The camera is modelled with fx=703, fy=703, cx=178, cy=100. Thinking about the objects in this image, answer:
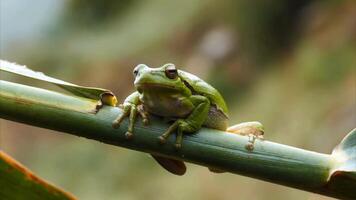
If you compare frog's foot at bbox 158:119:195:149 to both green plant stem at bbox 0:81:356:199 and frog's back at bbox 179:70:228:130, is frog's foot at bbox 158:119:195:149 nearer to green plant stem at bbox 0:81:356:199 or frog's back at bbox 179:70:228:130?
green plant stem at bbox 0:81:356:199

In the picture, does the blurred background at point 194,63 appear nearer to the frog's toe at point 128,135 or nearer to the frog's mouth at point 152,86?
the frog's mouth at point 152,86

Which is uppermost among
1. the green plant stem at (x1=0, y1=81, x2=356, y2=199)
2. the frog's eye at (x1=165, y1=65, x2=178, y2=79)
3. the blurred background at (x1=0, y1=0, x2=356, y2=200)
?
the blurred background at (x1=0, y1=0, x2=356, y2=200)

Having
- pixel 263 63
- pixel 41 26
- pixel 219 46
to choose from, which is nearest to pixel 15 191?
pixel 263 63

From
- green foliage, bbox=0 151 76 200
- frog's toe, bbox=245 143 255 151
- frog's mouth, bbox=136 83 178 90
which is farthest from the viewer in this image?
frog's mouth, bbox=136 83 178 90

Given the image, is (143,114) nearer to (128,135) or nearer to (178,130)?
(178,130)

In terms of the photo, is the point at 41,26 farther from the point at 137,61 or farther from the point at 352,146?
the point at 352,146

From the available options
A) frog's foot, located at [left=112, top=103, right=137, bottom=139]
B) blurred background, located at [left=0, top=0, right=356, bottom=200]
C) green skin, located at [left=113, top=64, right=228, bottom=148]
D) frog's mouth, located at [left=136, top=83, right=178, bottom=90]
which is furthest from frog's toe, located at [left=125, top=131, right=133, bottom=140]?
blurred background, located at [left=0, top=0, right=356, bottom=200]
